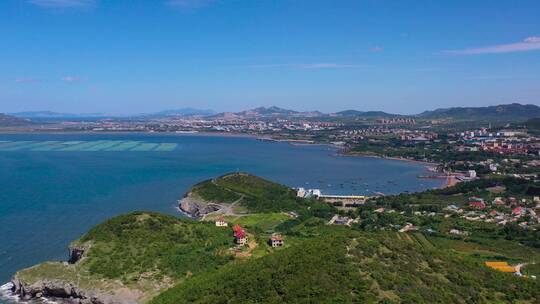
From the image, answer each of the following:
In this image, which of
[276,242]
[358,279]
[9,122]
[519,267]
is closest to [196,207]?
[276,242]

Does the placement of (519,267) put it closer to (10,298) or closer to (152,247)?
(152,247)

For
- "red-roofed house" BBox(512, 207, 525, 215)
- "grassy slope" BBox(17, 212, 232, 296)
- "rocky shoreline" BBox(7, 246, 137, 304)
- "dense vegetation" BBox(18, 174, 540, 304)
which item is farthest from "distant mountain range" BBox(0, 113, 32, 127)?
"red-roofed house" BBox(512, 207, 525, 215)

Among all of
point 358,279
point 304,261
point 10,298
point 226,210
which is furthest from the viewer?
point 226,210

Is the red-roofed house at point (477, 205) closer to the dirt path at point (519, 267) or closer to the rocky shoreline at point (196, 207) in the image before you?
the dirt path at point (519, 267)

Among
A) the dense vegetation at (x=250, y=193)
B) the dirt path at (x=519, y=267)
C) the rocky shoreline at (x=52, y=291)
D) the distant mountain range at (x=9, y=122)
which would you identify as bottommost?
the dirt path at (x=519, y=267)

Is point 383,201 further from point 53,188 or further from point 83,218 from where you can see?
point 53,188

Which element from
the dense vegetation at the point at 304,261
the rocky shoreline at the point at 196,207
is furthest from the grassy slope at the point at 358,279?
the rocky shoreline at the point at 196,207
